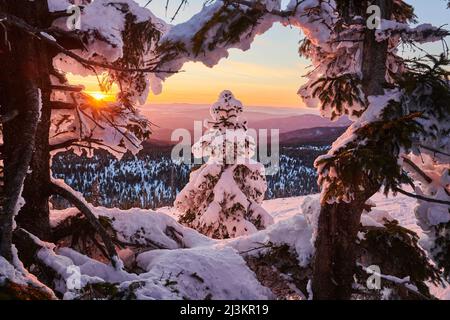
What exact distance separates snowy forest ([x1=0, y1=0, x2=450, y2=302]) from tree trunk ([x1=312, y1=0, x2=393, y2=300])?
0.05 ft

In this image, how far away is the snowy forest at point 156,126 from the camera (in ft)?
13.8

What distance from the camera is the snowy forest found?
421cm

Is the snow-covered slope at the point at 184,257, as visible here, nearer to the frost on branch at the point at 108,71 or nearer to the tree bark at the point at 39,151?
the tree bark at the point at 39,151

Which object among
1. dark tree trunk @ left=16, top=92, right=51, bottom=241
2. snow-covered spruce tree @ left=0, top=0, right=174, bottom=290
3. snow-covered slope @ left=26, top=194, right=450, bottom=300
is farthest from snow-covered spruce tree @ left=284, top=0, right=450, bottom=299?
dark tree trunk @ left=16, top=92, right=51, bottom=241

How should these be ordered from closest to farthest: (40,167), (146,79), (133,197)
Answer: (40,167) < (146,79) < (133,197)

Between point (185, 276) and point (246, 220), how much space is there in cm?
1246

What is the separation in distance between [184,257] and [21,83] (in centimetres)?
310

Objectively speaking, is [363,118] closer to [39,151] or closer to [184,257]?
[184,257]

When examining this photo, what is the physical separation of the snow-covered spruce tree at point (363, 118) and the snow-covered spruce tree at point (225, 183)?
37.8 ft

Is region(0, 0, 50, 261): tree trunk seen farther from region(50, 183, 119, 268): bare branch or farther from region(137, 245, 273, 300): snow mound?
region(137, 245, 273, 300): snow mound

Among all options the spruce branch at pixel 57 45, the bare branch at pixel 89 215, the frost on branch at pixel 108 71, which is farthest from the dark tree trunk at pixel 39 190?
the spruce branch at pixel 57 45
